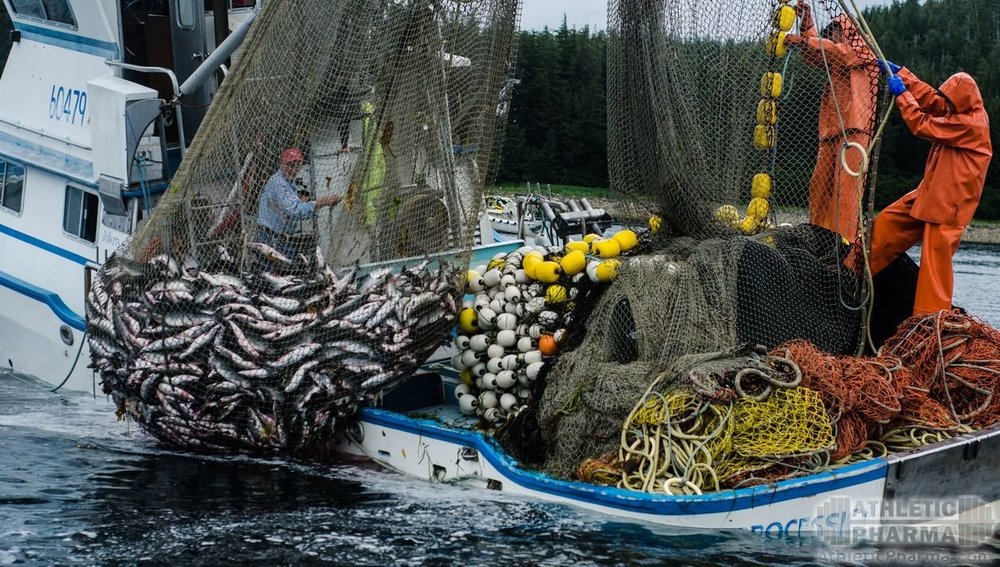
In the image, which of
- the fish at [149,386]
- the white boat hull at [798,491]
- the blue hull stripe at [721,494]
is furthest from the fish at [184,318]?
the blue hull stripe at [721,494]

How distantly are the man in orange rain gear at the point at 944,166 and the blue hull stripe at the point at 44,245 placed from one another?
703 cm

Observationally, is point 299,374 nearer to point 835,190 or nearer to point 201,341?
point 201,341

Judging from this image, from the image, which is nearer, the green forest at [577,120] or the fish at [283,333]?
the fish at [283,333]

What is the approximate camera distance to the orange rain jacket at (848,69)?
874 centimetres

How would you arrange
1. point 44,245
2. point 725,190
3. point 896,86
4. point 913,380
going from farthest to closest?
point 44,245 → point 725,190 → point 896,86 → point 913,380

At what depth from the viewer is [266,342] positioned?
788 centimetres

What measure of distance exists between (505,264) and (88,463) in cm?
351

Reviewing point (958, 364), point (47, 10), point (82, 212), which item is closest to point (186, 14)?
point (47, 10)

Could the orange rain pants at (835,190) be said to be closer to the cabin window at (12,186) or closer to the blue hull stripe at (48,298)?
the blue hull stripe at (48,298)

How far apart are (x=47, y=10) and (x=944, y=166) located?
316 inches

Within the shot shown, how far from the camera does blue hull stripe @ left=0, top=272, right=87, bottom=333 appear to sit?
33.5ft

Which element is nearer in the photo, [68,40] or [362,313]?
[362,313]

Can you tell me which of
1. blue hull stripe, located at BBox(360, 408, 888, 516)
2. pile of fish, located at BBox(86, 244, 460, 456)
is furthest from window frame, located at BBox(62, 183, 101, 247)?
blue hull stripe, located at BBox(360, 408, 888, 516)

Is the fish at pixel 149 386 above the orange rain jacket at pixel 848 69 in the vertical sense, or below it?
below
